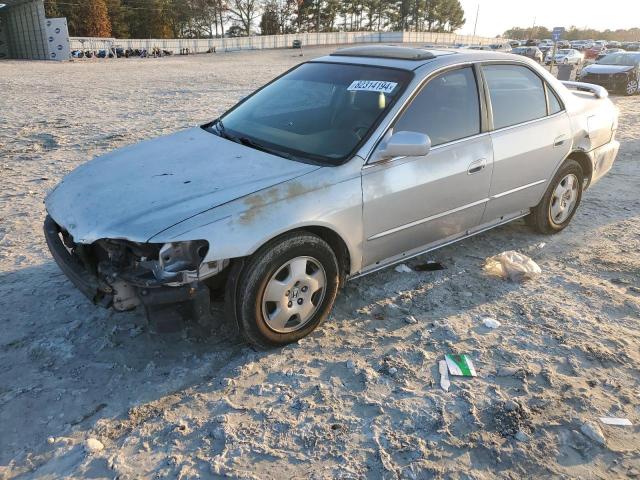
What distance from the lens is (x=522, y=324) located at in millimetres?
3602

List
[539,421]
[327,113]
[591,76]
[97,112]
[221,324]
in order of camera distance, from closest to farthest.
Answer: [539,421] → [221,324] → [327,113] → [97,112] → [591,76]

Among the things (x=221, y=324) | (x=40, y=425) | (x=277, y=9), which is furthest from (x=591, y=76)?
(x=277, y=9)

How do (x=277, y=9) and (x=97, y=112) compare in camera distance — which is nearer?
Result: (x=97, y=112)

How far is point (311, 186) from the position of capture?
311cm

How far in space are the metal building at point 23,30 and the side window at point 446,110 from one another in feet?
125

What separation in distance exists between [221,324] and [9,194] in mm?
3721

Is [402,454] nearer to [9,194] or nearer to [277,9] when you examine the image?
[9,194]

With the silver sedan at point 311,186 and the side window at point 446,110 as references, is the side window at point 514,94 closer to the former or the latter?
the silver sedan at point 311,186

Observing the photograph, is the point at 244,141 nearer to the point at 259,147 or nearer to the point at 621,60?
the point at 259,147

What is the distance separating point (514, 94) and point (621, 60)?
59.6ft

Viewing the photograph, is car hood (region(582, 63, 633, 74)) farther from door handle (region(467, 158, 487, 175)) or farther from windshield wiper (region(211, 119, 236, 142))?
windshield wiper (region(211, 119, 236, 142))

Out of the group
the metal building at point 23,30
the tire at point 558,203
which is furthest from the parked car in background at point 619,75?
the metal building at point 23,30

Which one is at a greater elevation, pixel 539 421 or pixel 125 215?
pixel 125 215

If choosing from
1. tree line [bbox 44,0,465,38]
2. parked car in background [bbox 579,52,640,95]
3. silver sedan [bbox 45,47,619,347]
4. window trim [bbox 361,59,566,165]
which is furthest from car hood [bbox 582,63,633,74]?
tree line [bbox 44,0,465,38]
